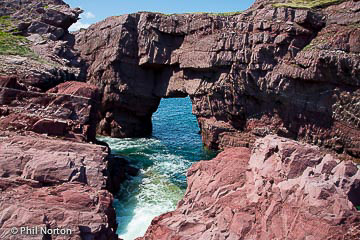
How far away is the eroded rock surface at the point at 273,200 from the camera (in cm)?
1409

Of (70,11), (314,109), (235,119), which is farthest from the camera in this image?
(235,119)

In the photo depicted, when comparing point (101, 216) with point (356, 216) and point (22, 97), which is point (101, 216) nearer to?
point (356, 216)

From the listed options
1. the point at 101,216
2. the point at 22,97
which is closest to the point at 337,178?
the point at 101,216

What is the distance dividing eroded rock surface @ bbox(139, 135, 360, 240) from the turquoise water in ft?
28.4

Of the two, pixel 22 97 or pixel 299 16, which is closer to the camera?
pixel 22 97

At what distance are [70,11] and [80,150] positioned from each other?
29.1 m

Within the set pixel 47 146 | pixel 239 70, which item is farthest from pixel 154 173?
pixel 47 146

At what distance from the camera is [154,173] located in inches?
1457

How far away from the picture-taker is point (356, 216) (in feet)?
45.5

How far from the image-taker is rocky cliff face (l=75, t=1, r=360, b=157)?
37.5 meters

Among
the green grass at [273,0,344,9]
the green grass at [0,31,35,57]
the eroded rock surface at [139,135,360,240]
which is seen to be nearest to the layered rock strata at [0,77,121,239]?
the eroded rock surface at [139,135,360,240]

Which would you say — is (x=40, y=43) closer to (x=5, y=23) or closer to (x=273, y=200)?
(x=5, y=23)

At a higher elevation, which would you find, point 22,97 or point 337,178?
point 22,97

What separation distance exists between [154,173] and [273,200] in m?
22.7
